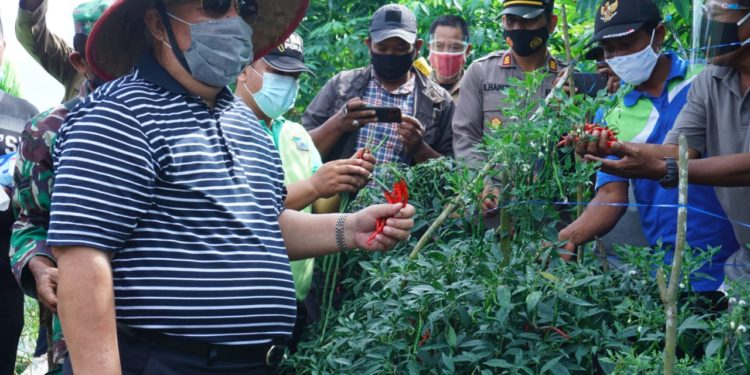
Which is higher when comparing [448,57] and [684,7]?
[684,7]

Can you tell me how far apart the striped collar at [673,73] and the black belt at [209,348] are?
2137 mm

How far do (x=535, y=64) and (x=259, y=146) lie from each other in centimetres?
264

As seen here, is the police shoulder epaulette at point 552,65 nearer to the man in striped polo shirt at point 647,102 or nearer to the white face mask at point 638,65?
the man in striped polo shirt at point 647,102

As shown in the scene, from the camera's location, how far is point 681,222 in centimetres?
218

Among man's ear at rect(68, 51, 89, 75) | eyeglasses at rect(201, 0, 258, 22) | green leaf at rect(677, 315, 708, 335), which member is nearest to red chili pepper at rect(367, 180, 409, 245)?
eyeglasses at rect(201, 0, 258, 22)

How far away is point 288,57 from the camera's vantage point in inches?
180

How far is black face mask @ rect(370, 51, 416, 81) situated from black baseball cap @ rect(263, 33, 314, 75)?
2.41 ft

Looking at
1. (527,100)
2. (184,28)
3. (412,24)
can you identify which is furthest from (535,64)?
(184,28)

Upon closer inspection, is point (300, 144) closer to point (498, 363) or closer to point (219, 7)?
point (219, 7)

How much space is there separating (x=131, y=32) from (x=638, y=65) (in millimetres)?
2183

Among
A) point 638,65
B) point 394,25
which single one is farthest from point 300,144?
point 638,65


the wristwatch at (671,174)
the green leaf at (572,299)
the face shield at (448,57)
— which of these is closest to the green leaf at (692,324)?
the green leaf at (572,299)

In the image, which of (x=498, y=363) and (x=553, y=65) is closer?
(x=498, y=363)

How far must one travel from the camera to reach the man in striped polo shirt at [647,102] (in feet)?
12.3
